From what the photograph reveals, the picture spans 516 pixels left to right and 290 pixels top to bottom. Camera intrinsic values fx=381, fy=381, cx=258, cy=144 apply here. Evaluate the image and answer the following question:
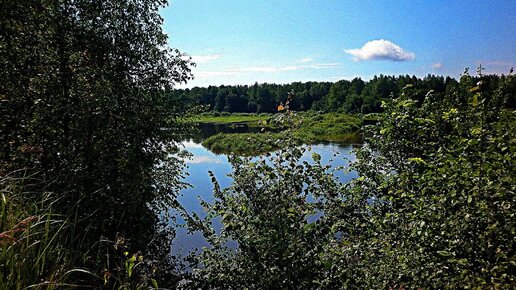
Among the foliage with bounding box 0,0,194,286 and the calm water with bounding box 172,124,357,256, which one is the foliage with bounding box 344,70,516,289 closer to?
the calm water with bounding box 172,124,357,256

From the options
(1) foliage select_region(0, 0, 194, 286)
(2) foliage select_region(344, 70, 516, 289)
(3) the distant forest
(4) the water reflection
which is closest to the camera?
(2) foliage select_region(344, 70, 516, 289)

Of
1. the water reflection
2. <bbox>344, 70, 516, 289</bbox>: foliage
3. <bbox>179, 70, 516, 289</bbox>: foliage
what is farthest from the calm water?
<bbox>344, 70, 516, 289</bbox>: foliage

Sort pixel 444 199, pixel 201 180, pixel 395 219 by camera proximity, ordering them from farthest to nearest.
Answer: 1. pixel 201 180
2. pixel 395 219
3. pixel 444 199

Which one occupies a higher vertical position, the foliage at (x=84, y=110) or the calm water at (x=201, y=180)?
the foliage at (x=84, y=110)

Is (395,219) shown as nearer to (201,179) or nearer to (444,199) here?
(444,199)

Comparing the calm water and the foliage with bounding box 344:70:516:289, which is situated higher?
the foliage with bounding box 344:70:516:289

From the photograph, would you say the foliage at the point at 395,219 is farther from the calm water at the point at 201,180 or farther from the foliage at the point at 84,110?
the foliage at the point at 84,110

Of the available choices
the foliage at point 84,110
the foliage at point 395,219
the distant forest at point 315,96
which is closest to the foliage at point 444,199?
the foliage at point 395,219

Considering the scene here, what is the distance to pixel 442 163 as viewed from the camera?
397cm

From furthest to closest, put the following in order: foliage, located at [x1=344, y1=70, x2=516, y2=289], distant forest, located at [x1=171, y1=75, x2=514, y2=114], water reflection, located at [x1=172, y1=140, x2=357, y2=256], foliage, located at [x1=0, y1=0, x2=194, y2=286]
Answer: distant forest, located at [x1=171, y1=75, x2=514, y2=114]
water reflection, located at [x1=172, y1=140, x2=357, y2=256]
foliage, located at [x1=0, y1=0, x2=194, y2=286]
foliage, located at [x1=344, y1=70, x2=516, y2=289]

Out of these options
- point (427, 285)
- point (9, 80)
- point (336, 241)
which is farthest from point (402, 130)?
point (9, 80)

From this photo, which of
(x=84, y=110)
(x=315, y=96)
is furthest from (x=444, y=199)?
(x=315, y=96)

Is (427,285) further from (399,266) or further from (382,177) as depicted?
(382,177)

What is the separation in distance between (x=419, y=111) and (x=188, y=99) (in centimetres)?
592
